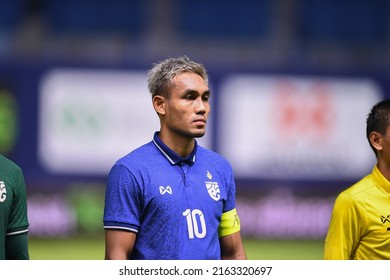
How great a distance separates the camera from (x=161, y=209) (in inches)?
185

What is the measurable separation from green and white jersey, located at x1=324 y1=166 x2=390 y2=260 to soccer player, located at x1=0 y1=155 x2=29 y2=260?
140 centimetres

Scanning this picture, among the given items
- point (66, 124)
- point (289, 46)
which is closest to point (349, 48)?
point (289, 46)

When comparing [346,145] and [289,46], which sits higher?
[289,46]

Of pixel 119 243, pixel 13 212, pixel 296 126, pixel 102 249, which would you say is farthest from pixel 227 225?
pixel 296 126

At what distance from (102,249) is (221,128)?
199 cm

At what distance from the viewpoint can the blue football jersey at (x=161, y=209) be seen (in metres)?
4.68

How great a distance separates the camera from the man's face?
191 inches

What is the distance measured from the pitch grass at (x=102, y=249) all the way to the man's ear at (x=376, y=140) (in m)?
6.84

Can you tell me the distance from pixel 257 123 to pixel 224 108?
19.1 inches

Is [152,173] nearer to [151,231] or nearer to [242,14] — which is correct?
[151,231]

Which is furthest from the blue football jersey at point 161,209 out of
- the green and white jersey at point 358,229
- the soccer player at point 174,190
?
the green and white jersey at point 358,229

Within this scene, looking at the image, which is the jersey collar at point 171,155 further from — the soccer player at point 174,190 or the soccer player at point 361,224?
the soccer player at point 361,224

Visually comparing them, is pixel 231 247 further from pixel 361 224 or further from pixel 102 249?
pixel 102 249
